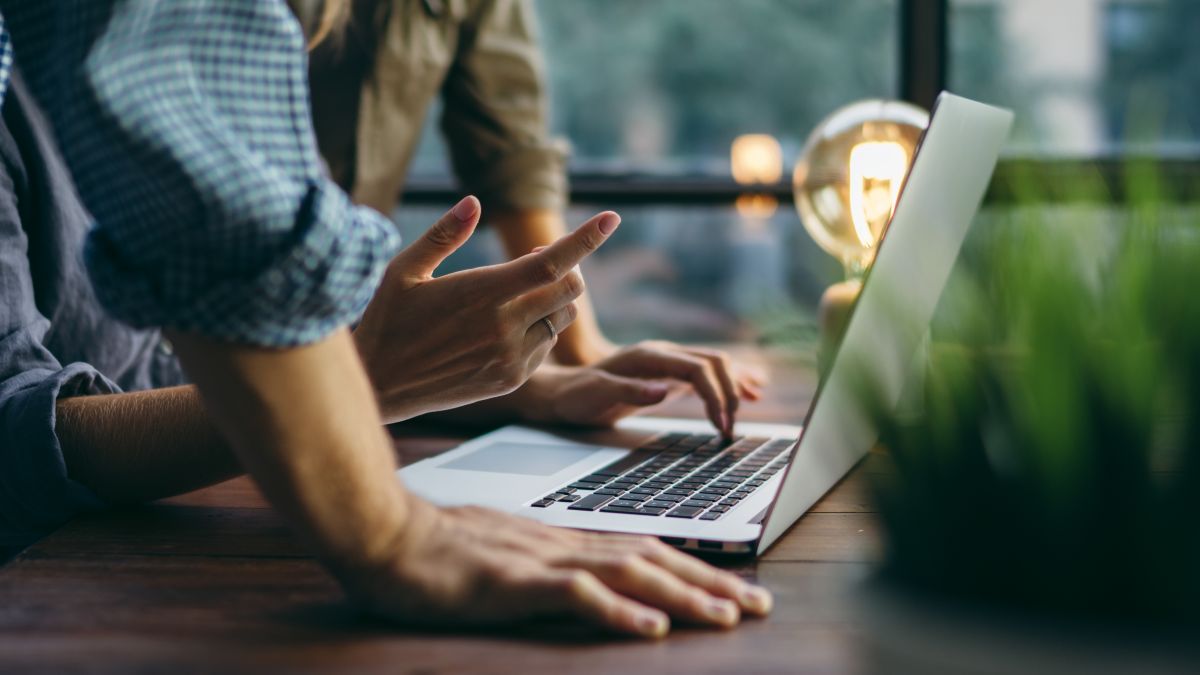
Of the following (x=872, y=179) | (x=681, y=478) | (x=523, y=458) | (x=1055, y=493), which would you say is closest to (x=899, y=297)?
(x=1055, y=493)

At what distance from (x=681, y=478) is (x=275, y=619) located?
1.18 ft

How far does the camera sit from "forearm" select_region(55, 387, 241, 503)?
30.4 inches

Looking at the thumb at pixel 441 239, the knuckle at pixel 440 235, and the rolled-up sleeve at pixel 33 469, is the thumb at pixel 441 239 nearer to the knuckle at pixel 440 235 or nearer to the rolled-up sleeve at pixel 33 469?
the knuckle at pixel 440 235

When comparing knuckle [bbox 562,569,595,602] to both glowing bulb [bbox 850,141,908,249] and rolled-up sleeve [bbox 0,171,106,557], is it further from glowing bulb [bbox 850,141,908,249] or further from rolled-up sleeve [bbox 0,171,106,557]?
glowing bulb [bbox 850,141,908,249]

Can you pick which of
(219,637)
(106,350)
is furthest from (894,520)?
(106,350)

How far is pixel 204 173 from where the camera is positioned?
48cm

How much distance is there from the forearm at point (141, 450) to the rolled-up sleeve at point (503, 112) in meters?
0.89

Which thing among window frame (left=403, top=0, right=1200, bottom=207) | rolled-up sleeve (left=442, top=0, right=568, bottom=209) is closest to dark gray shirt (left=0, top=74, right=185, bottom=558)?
rolled-up sleeve (left=442, top=0, right=568, bottom=209)

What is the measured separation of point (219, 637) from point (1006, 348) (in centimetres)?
40

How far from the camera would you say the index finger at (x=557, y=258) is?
730mm

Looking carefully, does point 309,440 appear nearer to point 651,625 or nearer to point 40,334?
point 651,625

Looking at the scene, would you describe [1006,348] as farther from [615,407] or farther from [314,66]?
[314,66]

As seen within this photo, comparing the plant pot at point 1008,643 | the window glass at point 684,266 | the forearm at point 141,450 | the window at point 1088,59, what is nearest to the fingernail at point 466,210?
the forearm at point 141,450

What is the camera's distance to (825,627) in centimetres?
53
